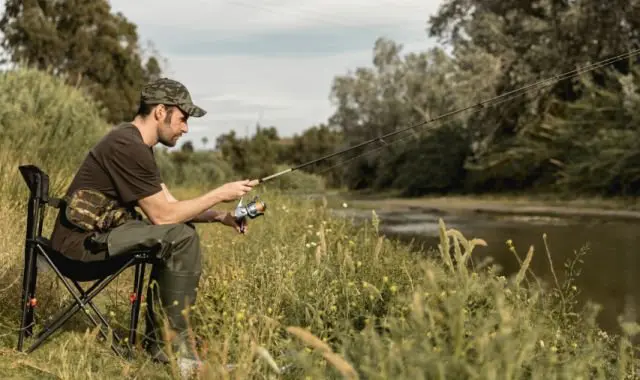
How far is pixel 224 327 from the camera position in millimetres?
3379

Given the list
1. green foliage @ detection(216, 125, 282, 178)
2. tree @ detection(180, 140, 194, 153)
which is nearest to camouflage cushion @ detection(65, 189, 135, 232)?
green foliage @ detection(216, 125, 282, 178)

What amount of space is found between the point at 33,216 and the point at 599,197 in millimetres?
19201

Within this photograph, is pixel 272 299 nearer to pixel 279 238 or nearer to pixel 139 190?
pixel 139 190

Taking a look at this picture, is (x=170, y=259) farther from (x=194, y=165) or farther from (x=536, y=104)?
(x=194, y=165)

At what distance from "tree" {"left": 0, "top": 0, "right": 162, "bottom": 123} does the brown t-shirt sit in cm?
3157

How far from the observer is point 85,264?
3988mm

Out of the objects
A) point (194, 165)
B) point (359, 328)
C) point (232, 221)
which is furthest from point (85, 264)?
→ point (194, 165)

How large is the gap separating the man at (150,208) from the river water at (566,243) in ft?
7.75

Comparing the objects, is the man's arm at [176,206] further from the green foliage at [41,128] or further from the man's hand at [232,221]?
the green foliage at [41,128]

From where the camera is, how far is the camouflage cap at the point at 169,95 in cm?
409

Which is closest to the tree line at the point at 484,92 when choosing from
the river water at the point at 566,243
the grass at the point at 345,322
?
the river water at the point at 566,243

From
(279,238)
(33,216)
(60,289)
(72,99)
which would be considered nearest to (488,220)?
(72,99)

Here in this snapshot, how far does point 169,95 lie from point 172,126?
156 mm

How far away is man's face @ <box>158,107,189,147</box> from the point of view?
413 centimetres
